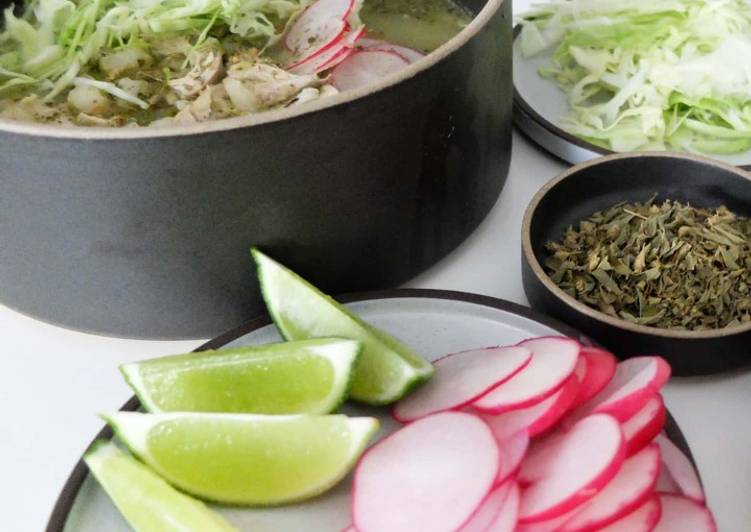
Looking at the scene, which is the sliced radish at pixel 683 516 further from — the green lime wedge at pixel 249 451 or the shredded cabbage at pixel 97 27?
the shredded cabbage at pixel 97 27

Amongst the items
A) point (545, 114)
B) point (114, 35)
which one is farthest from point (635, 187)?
point (114, 35)

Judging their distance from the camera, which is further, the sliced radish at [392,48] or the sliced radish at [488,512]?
the sliced radish at [392,48]

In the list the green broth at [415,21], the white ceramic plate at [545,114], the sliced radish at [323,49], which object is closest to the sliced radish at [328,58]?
the sliced radish at [323,49]

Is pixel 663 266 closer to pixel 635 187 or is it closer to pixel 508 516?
pixel 635 187

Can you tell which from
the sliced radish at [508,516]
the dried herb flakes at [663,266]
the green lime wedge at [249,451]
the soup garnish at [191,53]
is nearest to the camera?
the sliced radish at [508,516]

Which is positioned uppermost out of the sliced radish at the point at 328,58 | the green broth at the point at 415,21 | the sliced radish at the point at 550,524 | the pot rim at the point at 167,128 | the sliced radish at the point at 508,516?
the pot rim at the point at 167,128
